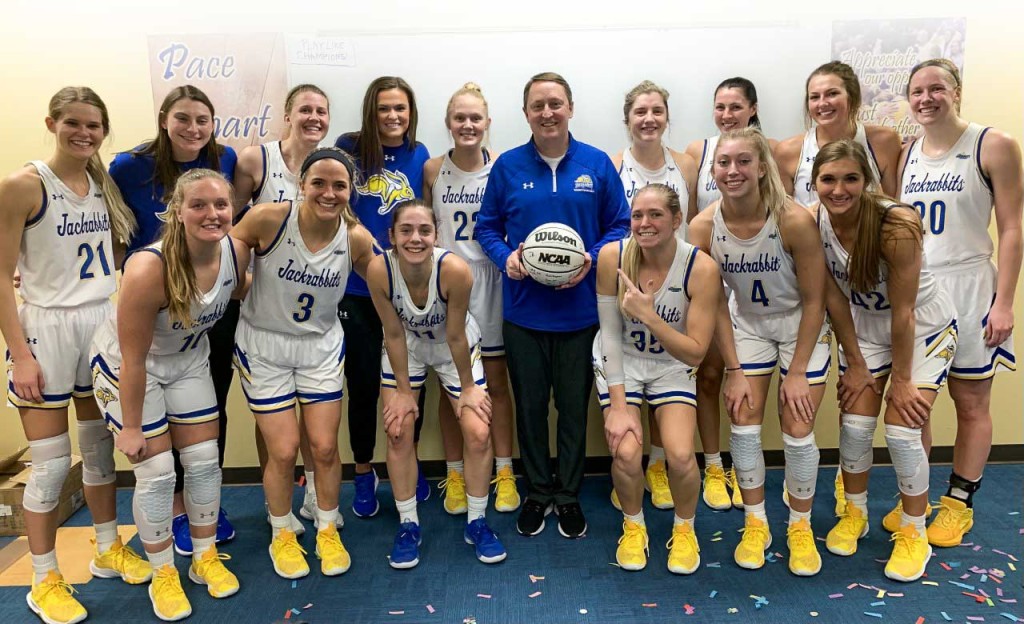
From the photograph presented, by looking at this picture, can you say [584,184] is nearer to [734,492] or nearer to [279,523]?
[734,492]

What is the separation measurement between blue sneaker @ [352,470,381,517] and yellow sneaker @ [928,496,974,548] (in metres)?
2.39

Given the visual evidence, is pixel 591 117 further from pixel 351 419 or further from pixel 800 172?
pixel 351 419

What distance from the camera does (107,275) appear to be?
2.67m

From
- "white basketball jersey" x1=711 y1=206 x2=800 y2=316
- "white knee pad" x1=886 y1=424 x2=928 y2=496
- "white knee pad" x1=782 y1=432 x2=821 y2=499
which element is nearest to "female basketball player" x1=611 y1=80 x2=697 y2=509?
"white basketball jersey" x1=711 y1=206 x2=800 y2=316

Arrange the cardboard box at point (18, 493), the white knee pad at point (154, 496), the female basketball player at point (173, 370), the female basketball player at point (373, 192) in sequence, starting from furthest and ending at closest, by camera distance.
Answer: the cardboard box at point (18, 493), the female basketball player at point (373, 192), the white knee pad at point (154, 496), the female basketball player at point (173, 370)

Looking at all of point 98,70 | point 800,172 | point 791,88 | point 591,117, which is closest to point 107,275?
point 98,70

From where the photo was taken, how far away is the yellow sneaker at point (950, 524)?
282cm

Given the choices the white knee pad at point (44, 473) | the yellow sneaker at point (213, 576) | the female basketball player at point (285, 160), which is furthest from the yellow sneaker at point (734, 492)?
the white knee pad at point (44, 473)

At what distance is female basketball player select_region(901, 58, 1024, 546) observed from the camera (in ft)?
9.00

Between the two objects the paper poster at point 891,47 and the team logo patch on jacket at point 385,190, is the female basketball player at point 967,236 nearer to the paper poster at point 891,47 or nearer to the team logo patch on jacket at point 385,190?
the paper poster at point 891,47

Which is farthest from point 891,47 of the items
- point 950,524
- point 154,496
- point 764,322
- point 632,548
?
point 154,496

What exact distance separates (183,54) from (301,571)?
2.53m

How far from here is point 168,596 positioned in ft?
8.16

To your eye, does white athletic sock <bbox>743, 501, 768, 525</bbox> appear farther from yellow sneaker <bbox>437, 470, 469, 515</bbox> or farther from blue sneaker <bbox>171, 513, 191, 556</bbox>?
blue sneaker <bbox>171, 513, 191, 556</bbox>
